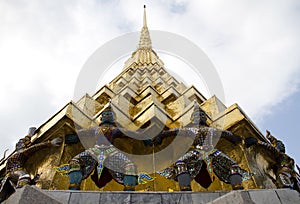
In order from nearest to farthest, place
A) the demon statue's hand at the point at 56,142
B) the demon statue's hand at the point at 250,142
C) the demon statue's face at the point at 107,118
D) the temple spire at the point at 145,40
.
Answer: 1. the demon statue's face at the point at 107,118
2. the demon statue's hand at the point at 56,142
3. the demon statue's hand at the point at 250,142
4. the temple spire at the point at 145,40

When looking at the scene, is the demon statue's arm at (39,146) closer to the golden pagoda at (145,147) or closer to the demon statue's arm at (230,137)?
the golden pagoda at (145,147)

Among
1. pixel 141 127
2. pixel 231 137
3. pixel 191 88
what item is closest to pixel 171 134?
pixel 141 127

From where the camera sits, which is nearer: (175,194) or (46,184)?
(175,194)

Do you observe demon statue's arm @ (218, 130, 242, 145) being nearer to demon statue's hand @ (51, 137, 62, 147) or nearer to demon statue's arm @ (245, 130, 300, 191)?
demon statue's arm @ (245, 130, 300, 191)

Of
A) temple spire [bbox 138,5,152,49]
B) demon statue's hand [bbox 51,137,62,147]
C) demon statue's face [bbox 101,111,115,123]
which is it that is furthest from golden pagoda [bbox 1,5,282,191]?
temple spire [bbox 138,5,152,49]

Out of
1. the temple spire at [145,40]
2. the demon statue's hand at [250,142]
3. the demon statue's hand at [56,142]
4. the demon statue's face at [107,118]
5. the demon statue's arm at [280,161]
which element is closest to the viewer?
the demon statue's arm at [280,161]

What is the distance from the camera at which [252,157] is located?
8195mm

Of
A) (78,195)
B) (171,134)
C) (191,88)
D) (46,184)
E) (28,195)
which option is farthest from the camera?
(191,88)

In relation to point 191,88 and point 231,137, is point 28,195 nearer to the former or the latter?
point 231,137

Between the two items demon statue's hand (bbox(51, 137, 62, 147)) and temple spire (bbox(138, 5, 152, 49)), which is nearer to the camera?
demon statue's hand (bbox(51, 137, 62, 147))

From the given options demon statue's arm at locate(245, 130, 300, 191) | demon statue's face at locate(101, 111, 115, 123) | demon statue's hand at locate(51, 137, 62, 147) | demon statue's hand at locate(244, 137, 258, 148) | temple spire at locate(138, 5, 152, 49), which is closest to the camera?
demon statue's arm at locate(245, 130, 300, 191)

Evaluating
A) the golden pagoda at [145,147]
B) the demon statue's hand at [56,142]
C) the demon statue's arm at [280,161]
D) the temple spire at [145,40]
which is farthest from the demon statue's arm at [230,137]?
the temple spire at [145,40]

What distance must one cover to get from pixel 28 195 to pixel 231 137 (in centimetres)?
500

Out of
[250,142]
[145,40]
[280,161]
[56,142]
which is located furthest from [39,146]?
[145,40]
